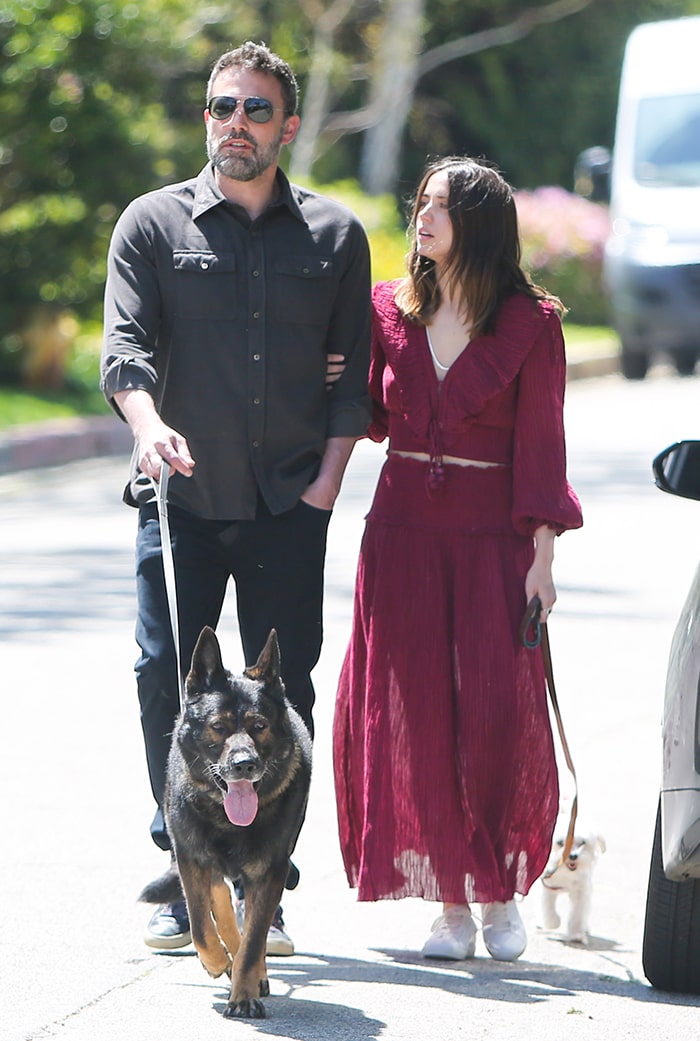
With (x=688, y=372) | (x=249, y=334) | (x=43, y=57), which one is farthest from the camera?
(x=688, y=372)

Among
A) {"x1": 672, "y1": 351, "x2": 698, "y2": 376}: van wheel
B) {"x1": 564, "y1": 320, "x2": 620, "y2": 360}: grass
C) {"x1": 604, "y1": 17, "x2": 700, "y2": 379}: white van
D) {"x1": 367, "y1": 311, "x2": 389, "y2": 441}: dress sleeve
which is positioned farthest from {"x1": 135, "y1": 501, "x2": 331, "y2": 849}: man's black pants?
{"x1": 564, "y1": 320, "x2": 620, "y2": 360}: grass

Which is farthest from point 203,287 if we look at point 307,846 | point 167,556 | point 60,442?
point 60,442

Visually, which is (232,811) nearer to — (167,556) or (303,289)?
(167,556)

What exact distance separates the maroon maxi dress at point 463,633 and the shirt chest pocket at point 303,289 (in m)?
0.25

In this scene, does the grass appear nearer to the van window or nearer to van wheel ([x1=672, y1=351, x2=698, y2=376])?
van wheel ([x1=672, y1=351, x2=698, y2=376])

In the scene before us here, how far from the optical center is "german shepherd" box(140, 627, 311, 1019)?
3.79 meters

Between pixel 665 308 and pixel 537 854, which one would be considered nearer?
pixel 537 854

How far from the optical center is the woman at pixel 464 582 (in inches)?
176

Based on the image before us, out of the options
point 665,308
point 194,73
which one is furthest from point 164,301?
point 194,73

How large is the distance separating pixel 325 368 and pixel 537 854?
1.25 m

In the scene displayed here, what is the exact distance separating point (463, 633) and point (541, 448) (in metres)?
0.47

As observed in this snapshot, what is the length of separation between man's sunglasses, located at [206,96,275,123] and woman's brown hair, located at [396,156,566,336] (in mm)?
454

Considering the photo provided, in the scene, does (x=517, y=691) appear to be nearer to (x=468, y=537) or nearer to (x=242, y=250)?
(x=468, y=537)

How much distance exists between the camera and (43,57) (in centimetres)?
1552
